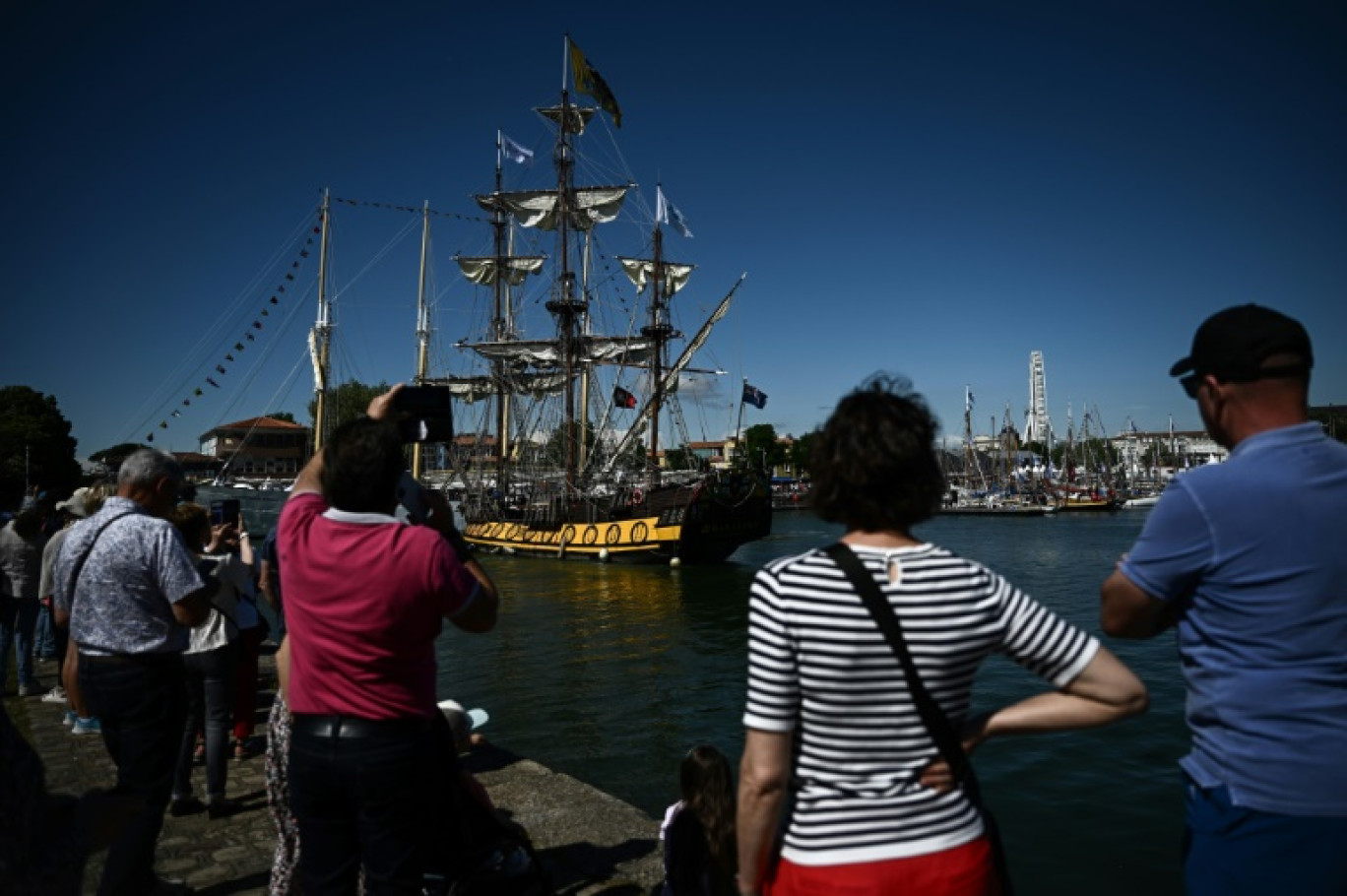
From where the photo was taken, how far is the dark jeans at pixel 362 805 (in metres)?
2.63

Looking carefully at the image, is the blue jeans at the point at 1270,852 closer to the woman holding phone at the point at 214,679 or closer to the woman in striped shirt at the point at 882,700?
the woman in striped shirt at the point at 882,700

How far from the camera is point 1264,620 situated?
2.00 metres

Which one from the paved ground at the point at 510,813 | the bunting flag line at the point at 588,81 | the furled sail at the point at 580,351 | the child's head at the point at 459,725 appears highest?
the bunting flag line at the point at 588,81

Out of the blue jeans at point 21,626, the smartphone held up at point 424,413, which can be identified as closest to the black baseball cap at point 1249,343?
the smartphone held up at point 424,413

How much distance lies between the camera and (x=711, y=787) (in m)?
3.77

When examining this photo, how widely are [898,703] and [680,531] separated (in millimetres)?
35625

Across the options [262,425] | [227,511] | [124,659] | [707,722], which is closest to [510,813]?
[124,659]

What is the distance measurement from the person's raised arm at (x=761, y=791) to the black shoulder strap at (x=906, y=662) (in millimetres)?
299

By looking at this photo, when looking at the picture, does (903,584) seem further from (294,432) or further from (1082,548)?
(294,432)

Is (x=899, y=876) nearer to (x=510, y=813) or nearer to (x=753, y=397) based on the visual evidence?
(x=510, y=813)

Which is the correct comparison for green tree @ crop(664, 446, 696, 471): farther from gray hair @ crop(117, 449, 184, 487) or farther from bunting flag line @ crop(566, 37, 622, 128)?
gray hair @ crop(117, 449, 184, 487)

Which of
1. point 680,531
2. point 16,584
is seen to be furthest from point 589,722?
point 680,531

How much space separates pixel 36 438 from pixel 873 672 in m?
71.0

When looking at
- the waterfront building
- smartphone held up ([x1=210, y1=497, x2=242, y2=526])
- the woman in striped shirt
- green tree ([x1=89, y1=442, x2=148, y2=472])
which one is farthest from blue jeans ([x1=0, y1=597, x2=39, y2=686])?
the waterfront building
